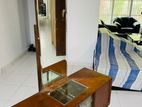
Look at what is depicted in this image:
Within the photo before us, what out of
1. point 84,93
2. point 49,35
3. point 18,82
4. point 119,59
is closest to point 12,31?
point 18,82

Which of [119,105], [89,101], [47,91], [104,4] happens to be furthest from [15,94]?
[104,4]

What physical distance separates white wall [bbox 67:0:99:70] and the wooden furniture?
3.72 feet

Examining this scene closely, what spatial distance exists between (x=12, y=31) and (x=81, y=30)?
1410mm

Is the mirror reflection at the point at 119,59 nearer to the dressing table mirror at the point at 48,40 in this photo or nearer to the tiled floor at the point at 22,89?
the tiled floor at the point at 22,89

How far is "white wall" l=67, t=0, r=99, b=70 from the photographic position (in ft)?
8.89

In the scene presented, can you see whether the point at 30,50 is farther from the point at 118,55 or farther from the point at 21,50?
the point at 118,55

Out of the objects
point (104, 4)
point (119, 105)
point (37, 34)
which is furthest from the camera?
point (104, 4)

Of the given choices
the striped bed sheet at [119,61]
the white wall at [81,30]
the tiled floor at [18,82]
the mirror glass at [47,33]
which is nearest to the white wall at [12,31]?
the tiled floor at [18,82]

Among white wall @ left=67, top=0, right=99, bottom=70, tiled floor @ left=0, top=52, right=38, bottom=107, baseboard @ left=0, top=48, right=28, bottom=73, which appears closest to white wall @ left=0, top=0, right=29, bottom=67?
baseboard @ left=0, top=48, right=28, bottom=73

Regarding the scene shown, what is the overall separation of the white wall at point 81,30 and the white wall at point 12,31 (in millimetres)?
1169

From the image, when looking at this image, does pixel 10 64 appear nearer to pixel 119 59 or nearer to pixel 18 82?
pixel 18 82

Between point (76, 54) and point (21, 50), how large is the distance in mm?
1413

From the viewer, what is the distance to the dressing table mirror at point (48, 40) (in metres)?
1.47

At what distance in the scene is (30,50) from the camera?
4.01 m
